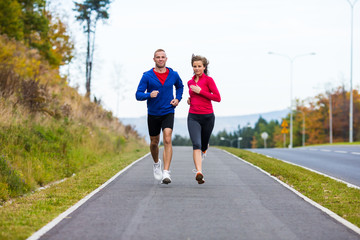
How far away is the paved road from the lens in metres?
5.49

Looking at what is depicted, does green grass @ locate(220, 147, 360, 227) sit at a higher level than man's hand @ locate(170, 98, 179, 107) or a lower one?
lower

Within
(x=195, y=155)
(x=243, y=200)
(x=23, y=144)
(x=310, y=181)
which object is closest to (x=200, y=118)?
(x=195, y=155)

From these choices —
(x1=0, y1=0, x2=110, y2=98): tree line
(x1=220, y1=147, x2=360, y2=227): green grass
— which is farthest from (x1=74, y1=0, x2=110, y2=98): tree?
(x1=220, y1=147, x2=360, y2=227): green grass

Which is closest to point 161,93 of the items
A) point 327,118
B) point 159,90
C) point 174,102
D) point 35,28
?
point 159,90

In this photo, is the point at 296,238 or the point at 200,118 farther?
the point at 200,118

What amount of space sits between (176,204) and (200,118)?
2274mm

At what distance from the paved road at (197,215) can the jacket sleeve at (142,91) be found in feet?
5.29

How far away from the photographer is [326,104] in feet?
311

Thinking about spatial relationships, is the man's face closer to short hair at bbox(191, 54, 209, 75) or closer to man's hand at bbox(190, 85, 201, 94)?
short hair at bbox(191, 54, 209, 75)

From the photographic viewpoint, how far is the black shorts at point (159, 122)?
359 inches

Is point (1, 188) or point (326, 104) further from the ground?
point (326, 104)

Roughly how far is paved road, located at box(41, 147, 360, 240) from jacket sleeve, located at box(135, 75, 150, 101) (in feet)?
5.29

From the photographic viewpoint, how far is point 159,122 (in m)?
9.30

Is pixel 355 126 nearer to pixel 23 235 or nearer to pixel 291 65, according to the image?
pixel 291 65
